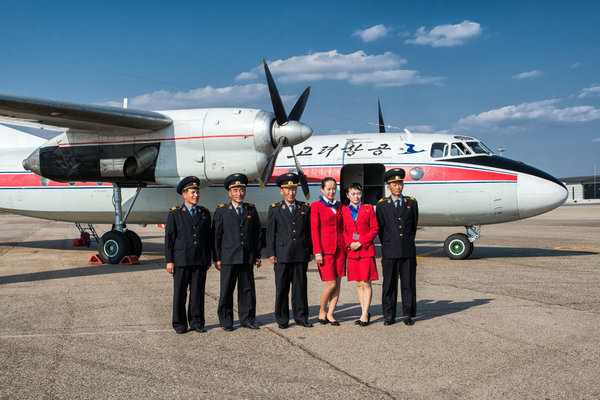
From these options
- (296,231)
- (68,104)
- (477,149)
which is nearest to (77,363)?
(296,231)

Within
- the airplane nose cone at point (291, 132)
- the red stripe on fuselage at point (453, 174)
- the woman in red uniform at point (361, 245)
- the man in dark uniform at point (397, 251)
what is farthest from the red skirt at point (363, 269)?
the red stripe on fuselage at point (453, 174)

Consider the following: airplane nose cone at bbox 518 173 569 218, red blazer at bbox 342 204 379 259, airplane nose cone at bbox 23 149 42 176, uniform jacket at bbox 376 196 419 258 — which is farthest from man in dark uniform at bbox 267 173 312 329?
airplane nose cone at bbox 23 149 42 176

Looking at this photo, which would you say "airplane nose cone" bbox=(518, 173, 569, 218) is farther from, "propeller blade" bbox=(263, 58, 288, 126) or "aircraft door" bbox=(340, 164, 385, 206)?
"propeller blade" bbox=(263, 58, 288, 126)

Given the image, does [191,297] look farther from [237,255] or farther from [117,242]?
[117,242]

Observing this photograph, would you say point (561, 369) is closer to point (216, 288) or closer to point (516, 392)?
point (516, 392)

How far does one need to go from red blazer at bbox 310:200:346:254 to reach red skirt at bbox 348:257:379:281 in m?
0.32

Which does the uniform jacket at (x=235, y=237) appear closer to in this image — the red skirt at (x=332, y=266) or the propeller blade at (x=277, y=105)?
the red skirt at (x=332, y=266)

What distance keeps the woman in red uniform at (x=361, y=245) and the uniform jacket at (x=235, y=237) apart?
1.23 meters

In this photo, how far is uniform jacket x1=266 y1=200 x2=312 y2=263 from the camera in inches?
261

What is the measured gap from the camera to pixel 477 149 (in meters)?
13.3

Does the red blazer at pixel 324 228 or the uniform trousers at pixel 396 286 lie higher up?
the red blazer at pixel 324 228

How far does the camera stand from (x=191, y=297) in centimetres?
646

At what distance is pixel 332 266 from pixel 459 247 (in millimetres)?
7863

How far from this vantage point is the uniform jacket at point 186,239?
6.44 m
